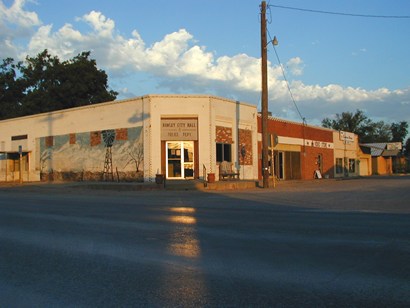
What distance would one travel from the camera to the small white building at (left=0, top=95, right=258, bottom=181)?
25.4 meters

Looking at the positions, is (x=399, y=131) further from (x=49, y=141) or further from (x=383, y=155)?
(x=49, y=141)

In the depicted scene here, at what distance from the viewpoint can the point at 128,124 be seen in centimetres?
2650

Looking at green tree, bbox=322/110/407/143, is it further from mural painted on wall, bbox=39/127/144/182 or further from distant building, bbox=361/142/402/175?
mural painted on wall, bbox=39/127/144/182

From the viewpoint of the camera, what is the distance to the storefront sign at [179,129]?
25.3 metres

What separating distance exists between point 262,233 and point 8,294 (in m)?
5.03

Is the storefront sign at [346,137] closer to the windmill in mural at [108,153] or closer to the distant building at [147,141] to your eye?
the distant building at [147,141]

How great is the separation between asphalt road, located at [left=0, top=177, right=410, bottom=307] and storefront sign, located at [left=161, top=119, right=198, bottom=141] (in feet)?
47.0

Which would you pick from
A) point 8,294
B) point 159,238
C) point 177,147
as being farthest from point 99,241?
point 177,147

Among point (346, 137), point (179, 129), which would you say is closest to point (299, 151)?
point (346, 137)

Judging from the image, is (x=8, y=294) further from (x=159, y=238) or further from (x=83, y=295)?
(x=159, y=238)

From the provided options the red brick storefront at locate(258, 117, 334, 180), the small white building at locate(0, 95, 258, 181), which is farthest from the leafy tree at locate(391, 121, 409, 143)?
the small white building at locate(0, 95, 258, 181)

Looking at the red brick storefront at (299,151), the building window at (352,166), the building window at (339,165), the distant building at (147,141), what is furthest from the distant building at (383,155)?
the distant building at (147,141)

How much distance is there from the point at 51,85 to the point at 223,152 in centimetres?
2827

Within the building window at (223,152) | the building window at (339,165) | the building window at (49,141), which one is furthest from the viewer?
the building window at (339,165)
